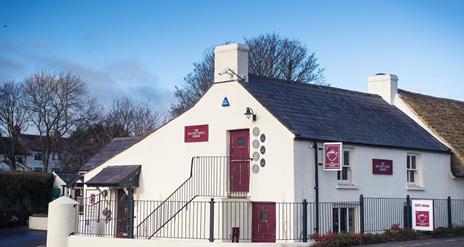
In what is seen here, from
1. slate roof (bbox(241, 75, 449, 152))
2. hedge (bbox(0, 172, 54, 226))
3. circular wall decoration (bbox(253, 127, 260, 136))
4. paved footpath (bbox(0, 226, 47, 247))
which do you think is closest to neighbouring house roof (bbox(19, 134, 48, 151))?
hedge (bbox(0, 172, 54, 226))

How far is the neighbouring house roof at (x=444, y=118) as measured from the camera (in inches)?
1053

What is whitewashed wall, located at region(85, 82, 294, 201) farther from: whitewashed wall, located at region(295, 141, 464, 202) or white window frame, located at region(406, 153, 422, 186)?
white window frame, located at region(406, 153, 422, 186)

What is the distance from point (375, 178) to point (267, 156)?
4792 millimetres

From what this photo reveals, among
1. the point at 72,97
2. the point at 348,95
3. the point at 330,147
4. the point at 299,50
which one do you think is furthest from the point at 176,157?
the point at 72,97

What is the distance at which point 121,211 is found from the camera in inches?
1023

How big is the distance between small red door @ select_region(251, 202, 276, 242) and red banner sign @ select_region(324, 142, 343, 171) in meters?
2.24

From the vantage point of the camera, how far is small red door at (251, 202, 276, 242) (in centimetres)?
2078

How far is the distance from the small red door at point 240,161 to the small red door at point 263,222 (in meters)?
0.81

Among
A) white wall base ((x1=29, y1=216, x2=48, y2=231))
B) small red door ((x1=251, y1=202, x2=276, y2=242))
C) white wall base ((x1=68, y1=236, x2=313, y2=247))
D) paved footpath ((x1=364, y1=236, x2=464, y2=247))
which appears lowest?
white wall base ((x1=29, y1=216, x2=48, y2=231))

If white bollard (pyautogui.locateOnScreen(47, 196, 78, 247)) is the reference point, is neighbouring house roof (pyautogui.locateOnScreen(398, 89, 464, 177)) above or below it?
above

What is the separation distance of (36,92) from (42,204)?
17.4 m

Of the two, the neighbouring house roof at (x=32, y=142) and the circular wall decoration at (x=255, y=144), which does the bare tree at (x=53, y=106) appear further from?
the circular wall decoration at (x=255, y=144)

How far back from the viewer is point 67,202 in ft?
65.6

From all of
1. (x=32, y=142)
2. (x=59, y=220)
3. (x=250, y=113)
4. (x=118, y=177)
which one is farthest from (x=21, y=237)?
(x=32, y=142)
